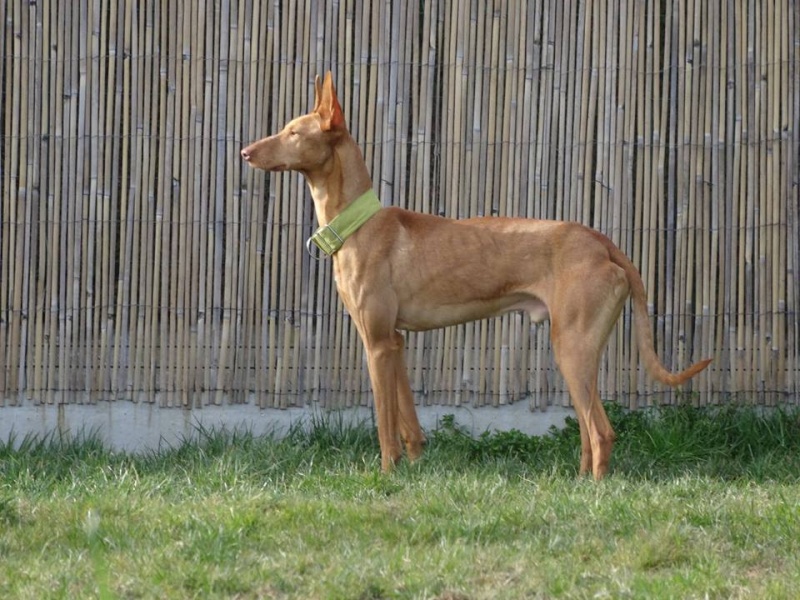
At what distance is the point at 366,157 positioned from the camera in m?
7.93

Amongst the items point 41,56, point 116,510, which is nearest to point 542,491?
point 116,510

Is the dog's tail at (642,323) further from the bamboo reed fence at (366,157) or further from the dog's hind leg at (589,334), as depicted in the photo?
the bamboo reed fence at (366,157)

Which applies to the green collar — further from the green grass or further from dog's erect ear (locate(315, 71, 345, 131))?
the green grass

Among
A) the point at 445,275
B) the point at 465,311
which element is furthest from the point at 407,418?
the point at 445,275

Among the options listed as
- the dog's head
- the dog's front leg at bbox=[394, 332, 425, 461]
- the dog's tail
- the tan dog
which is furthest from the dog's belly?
the dog's head

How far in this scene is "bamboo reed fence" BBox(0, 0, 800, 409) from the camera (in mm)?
7852

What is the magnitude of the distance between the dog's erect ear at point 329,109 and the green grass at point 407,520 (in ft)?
5.80

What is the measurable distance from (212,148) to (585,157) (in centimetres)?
226

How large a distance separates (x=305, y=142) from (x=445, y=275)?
3.30 feet

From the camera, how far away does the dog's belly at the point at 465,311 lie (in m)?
6.84

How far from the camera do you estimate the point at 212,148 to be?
25.9ft

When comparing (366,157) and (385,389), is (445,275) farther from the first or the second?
(366,157)

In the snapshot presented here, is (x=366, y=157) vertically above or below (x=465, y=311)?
above

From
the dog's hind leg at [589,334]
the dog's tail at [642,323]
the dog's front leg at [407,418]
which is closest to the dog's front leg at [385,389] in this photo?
the dog's front leg at [407,418]
